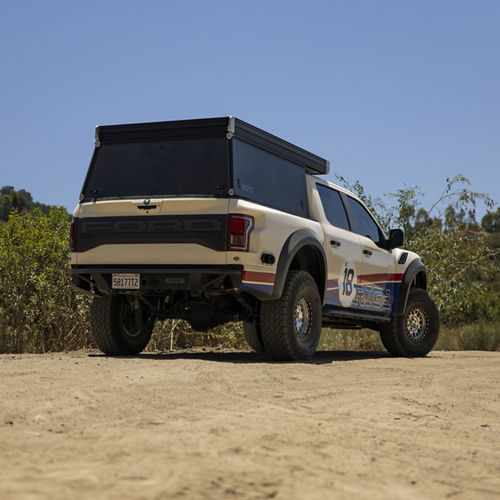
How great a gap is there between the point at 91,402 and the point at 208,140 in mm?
3582

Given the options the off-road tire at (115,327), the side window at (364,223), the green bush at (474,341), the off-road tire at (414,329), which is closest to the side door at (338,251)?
the side window at (364,223)

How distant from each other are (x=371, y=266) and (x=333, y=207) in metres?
1.03

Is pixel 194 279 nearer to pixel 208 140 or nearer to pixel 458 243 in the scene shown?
pixel 208 140

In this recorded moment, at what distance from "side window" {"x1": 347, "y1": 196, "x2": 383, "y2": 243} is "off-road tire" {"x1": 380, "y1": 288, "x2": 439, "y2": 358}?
3.86 feet

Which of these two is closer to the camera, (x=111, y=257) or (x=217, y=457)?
(x=217, y=457)

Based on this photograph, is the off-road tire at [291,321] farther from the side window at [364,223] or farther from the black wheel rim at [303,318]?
the side window at [364,223]

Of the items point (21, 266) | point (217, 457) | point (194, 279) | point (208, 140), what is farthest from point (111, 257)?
point (217, 457)

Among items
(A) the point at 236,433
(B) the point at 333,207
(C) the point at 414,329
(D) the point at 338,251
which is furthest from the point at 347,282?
(A) the point at 236,433

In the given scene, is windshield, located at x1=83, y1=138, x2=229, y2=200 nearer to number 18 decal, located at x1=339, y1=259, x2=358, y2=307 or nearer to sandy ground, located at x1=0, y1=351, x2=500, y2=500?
sandy ground, located at x1=0, y1=351, x2=500, y2=500

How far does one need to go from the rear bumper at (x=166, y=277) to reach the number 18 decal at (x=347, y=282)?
2.11 meters

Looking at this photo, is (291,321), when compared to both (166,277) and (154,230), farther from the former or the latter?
(154,230)

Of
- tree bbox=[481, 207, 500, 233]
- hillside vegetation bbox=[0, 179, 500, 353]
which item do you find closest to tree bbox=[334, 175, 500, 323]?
hillside vegetation bbox=[0, 179, 500, 353]

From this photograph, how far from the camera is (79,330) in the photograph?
454 inches

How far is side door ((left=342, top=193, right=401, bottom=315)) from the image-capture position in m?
10.4
